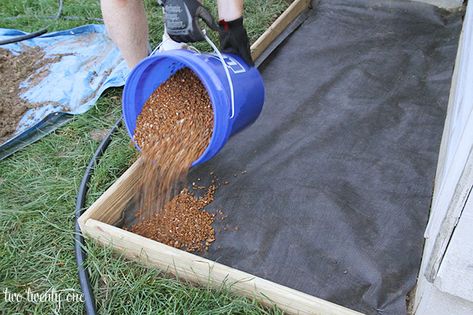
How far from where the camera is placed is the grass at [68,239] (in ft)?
4.94

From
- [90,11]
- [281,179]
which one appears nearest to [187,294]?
[281,179]

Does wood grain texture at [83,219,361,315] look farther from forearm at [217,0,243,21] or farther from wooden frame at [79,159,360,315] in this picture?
forearm at [217,0,243,21]

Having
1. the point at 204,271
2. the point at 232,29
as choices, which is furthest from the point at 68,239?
the point at 232,29

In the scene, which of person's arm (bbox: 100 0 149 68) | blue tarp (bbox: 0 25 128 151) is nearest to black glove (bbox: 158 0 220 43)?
person's arm (bbox: 100 0 149 68)

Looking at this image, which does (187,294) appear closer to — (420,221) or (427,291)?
(427,291)

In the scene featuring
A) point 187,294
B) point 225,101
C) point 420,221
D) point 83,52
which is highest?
point 225,101

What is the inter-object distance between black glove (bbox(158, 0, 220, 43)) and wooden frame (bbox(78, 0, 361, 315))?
54 cm

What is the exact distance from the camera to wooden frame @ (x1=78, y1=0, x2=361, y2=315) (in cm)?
140

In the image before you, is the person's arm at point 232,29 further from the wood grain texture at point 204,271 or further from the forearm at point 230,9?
the wood grain texture at point 204,271

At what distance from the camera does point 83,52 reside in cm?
272

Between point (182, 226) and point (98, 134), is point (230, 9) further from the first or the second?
point (98, 134)

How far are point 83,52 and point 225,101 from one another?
1484mm

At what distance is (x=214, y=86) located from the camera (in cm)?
155

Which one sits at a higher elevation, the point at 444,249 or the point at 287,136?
the point at 444,249
